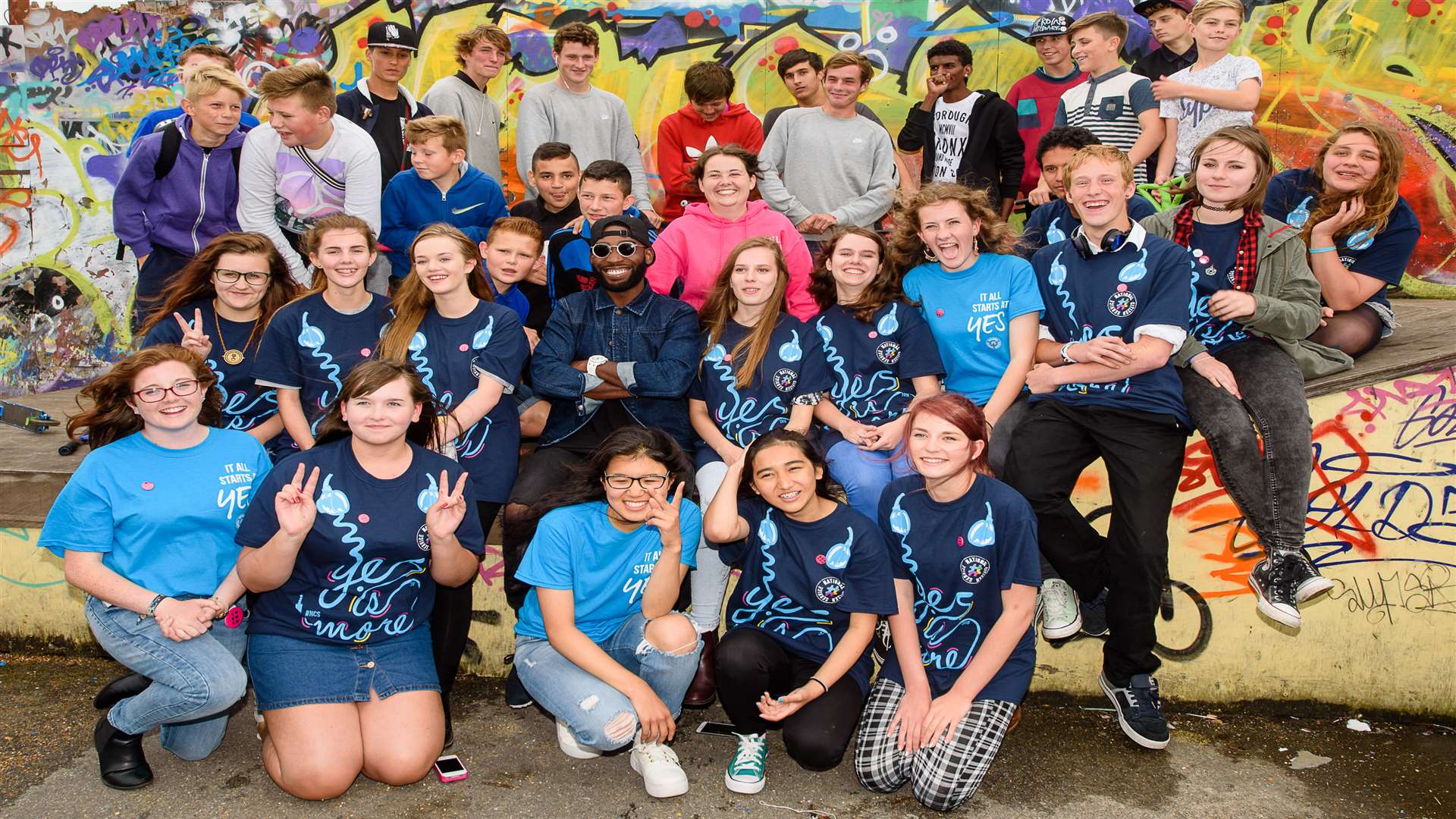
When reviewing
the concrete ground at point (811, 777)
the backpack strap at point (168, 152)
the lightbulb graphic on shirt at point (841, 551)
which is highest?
the backpack strap at point (168, 152)

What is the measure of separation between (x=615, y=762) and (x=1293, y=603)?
2712 millimetres

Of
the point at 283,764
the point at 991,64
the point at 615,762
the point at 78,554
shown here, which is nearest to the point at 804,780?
the point at 615,762

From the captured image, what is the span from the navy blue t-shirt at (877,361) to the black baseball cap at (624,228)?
88 centimetres

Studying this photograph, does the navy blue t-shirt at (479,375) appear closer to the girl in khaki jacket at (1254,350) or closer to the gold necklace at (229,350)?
the gold necklace at (229,350)

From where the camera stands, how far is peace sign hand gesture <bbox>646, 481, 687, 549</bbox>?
357 centimetres

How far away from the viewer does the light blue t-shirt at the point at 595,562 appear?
3637 mm

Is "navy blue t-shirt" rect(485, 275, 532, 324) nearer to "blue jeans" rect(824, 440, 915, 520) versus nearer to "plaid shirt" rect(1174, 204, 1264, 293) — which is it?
"blue jeans" rect(824, 440, 915, 520)

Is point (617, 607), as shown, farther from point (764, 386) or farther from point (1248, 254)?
point (1248, 254)

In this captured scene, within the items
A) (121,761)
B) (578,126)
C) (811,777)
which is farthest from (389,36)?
(811,777)

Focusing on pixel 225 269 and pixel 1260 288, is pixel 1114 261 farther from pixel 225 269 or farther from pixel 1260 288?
pixel 225 269

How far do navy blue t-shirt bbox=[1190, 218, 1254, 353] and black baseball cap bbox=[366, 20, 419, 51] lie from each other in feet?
14.6

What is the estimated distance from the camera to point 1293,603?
3.99 metres

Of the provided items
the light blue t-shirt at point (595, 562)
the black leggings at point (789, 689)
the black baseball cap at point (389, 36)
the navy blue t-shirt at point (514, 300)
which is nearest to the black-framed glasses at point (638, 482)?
the light blue t-shirt at point (595, 562)

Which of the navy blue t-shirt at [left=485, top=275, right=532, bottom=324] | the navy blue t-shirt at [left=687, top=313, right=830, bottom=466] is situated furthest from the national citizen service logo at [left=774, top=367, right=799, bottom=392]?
the navy blue t-shirt at [left=485, top=275, right=532, bottom=324]
